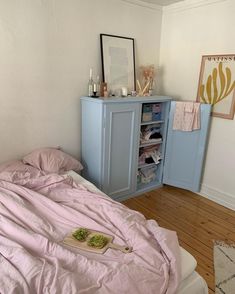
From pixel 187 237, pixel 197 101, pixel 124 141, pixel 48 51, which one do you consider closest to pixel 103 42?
pixel 48 51

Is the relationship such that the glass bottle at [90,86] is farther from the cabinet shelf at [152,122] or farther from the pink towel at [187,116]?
the pink towel at [187,116]

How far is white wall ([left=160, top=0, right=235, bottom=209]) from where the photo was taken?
262 centimetres

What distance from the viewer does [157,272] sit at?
1.14 metres

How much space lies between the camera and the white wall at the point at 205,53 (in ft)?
8.58

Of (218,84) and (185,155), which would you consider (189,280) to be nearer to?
Result: (185,155)

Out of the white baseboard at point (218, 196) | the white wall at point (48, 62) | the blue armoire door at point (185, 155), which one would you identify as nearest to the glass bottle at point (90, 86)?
the white wall at point (48, 62)

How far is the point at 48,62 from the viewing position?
7.76 ft

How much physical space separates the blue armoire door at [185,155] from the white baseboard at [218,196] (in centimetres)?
16

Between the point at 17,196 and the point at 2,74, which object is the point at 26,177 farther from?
the point at 2,74

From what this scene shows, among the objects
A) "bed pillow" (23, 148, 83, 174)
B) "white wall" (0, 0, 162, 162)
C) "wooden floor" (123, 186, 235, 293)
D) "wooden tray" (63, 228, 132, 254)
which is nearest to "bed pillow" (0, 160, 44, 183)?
"bed pillow" (23, 148, 83, 174)

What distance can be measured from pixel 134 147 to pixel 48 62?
1314mm

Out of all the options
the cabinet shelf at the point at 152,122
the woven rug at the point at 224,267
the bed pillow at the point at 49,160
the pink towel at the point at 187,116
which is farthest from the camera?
the cabinet shelf at the point at 152,122

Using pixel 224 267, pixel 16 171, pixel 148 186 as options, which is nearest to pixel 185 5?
pixel 148 186

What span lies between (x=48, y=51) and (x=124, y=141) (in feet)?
4.02
